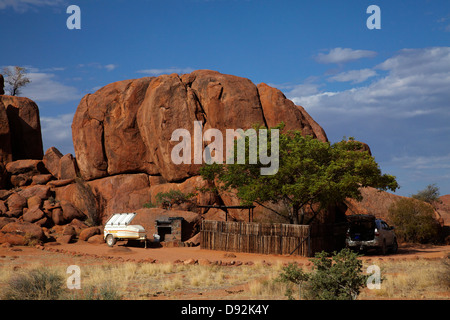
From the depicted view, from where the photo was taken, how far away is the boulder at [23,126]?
49344mm

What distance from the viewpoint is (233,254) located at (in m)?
23.3

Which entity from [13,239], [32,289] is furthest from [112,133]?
[32,289]

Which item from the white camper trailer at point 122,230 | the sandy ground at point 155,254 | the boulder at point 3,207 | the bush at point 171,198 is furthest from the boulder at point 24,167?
the white camper trailer at point 122,230

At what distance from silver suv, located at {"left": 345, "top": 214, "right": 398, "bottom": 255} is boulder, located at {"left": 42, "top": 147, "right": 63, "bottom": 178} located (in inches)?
1316

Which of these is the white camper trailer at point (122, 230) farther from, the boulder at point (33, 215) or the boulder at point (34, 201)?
the boulder at point (34, 201)

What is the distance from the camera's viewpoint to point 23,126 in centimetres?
4981

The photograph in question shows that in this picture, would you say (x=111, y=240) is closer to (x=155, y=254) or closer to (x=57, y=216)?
(x=155, y=254)

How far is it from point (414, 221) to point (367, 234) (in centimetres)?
1008

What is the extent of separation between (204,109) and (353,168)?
17.9m

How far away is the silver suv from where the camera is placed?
75.1ft

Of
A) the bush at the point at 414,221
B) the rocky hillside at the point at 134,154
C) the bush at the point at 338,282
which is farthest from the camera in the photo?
the rocky hillside at the point at 134,154

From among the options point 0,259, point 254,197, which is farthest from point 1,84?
point 254,197

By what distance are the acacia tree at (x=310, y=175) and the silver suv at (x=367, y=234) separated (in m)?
1.53
